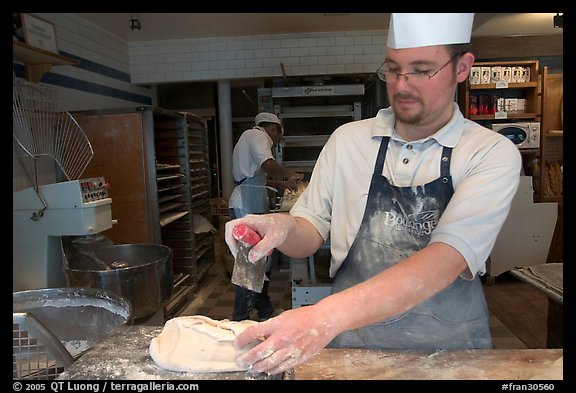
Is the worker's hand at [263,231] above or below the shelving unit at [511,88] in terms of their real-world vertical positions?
below

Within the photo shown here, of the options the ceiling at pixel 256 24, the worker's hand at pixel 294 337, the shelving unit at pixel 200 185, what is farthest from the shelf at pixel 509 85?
the worker's hand at pixel 294 337

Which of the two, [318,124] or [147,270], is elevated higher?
[318,124]

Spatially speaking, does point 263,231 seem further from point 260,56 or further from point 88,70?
point 260,56

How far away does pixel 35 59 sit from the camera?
2.51 meters

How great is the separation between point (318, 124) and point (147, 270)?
2.75 meters

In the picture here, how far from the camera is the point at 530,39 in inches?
165

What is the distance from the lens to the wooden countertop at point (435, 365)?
0.91 meters

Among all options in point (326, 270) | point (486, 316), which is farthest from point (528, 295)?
point (486, 316)

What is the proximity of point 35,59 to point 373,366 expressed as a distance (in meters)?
2.59

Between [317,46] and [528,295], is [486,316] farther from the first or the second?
[317,46]

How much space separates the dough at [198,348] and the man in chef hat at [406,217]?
11cm

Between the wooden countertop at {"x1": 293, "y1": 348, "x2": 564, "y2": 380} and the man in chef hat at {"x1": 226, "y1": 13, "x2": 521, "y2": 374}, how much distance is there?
0.35 feet

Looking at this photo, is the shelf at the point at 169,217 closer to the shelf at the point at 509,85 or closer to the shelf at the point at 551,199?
the shelf at the point at 509,85
